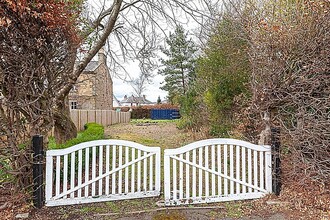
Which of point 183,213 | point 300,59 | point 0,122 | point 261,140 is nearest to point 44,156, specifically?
point 0,122

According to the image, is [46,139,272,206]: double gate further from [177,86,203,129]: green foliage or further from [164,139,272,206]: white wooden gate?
[177,86,203,129]: green foliage

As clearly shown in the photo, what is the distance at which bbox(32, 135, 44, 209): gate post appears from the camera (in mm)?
3566

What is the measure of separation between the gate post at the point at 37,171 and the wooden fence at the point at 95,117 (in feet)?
35.7

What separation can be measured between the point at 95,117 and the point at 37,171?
45.6 ft

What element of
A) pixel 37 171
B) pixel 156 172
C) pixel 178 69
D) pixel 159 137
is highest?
pixel 178 69

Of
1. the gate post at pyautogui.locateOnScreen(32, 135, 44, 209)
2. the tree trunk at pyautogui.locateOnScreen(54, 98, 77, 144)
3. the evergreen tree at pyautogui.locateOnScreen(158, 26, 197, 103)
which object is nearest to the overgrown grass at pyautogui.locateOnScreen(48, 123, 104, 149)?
the tree trunk at pyautogui.locateOnScreen(54, 98, 77, 144)

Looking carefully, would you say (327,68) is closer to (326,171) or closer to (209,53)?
(326,171)

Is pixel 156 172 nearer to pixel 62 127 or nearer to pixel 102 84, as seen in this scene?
pixel 62 127

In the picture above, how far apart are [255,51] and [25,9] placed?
3750 mm

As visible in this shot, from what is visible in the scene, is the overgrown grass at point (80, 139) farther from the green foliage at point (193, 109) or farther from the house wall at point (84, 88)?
the green foliage at point (193, 109)

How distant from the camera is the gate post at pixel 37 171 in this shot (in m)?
3.57

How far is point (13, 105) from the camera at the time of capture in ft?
11.7

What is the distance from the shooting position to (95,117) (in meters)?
17.2

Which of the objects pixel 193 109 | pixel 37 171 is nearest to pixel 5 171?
pixel 37 171
